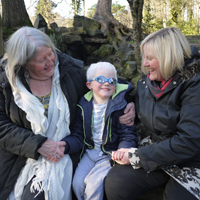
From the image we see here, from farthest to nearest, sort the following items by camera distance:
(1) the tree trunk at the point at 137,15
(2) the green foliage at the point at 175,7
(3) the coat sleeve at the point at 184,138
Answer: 1. (2) the green foliage at the point at 175,7
2. (1) the tree trunk at the point at 137,15
3. (3) the coat sleeve at the point at 184,138

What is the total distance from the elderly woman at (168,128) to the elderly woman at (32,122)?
1.40 ft

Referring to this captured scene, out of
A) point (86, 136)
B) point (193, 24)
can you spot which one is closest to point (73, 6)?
point (193, 24)

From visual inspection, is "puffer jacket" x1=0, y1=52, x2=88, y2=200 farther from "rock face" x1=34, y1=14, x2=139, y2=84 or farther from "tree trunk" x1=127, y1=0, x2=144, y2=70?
"rock face" x1=34, y1=14, x2=139, y2=84

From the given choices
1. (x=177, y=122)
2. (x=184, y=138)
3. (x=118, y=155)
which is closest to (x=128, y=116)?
(x=118, y=155)

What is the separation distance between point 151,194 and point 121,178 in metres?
0.52

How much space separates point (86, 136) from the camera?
223 centimetres

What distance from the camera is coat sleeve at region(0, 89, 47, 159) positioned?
189 centimetres

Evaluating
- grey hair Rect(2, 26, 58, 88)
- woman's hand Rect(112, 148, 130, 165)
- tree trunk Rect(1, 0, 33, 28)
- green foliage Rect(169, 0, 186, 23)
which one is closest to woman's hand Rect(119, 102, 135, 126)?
woman's hand Rect(112, 148, 130, 165)

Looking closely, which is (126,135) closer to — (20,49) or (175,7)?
(20,49)

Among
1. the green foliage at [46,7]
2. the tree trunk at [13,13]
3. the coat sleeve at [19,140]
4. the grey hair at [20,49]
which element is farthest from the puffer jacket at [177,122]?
the green foliage at [46,7]

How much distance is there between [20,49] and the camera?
1968 millimetres

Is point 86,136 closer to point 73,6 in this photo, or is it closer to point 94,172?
point 94,172

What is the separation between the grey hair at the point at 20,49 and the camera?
197 centimetres

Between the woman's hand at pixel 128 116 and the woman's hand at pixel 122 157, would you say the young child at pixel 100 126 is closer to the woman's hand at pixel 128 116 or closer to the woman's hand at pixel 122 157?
the woman's hand at pixel 128 116
